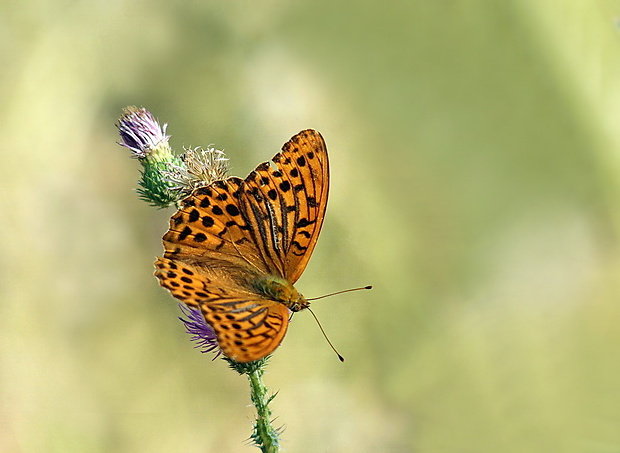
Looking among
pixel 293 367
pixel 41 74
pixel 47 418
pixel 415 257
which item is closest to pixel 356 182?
pixel 415 257

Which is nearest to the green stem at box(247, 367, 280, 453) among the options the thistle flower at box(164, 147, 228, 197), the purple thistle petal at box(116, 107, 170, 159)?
the thistle flower at box(164, 147, 228, 197)

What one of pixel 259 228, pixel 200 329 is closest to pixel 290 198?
pixel 259 228

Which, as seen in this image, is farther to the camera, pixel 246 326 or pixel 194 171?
pixel 194 171

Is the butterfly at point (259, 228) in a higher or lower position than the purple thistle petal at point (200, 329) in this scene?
higher

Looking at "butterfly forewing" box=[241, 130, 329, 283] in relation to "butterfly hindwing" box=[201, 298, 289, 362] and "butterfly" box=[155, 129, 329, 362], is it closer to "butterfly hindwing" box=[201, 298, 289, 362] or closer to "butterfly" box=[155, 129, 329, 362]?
"butterfly" box=[155, 129, 329, 362]

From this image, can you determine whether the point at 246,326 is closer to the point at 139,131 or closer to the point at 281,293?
the point at 281,293

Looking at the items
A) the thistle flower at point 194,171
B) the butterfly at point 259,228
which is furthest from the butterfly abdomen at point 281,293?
the thistle flower at point 194,171

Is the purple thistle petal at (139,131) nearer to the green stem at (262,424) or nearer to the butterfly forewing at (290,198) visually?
the butterfly forewing at (290,198)
